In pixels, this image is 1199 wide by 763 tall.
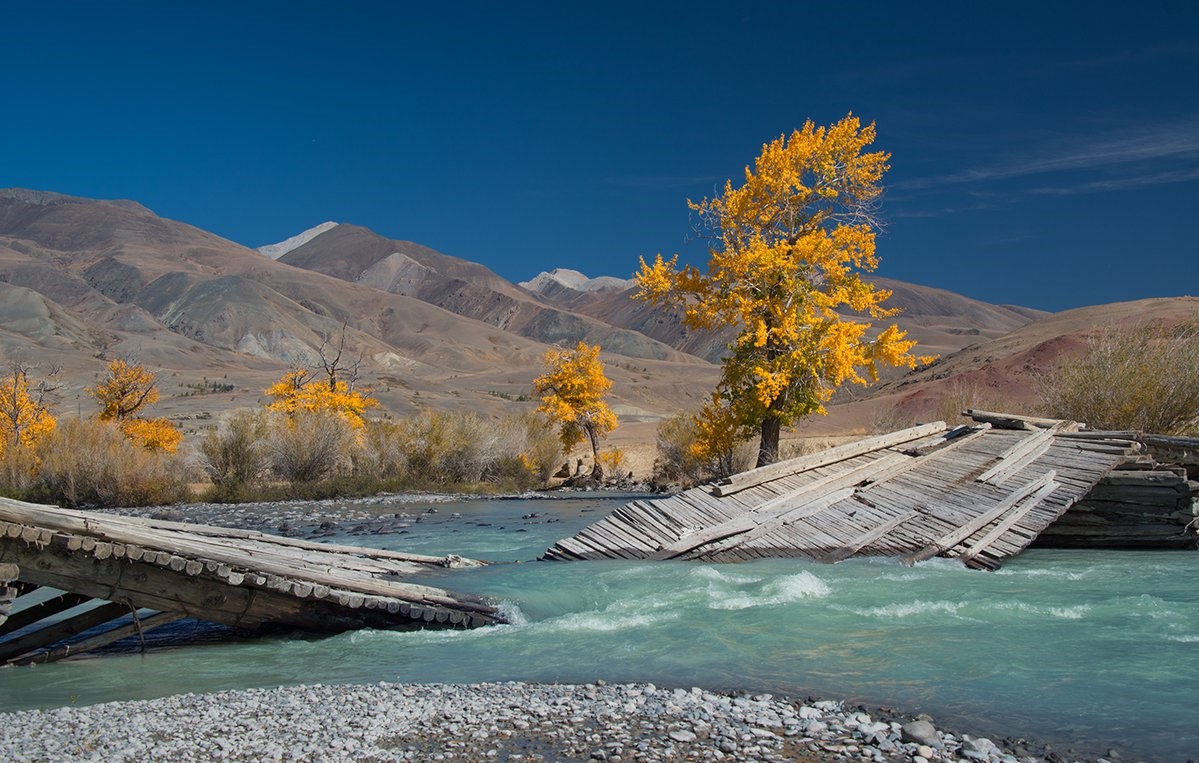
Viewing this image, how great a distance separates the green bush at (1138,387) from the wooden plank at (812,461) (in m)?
5.64

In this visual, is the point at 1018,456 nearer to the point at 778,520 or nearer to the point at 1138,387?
the point at 778,520

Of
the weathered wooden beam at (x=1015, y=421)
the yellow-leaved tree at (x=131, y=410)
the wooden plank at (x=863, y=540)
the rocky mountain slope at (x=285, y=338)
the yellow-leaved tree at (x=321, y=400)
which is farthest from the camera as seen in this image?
the rocky mountain slope at (x=285, y=338)

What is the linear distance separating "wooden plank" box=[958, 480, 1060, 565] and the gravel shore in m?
6.13

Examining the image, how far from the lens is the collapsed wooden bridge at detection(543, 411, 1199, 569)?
12516 mm

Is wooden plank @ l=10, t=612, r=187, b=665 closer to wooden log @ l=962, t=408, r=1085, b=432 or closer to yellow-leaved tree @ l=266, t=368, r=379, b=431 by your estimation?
wooden log @ l=962, t=408, r=1085, b=432

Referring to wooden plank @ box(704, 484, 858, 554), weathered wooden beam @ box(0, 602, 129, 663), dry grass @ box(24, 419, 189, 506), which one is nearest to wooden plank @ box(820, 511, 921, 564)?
wooden plank @ box(704, 484, 858, 554)

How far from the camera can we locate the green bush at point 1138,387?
19875 mm

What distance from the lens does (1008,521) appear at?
12.5m

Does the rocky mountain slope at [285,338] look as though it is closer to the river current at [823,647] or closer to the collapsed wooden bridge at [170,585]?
the river current at [823,647]

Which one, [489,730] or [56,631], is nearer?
[489,730]

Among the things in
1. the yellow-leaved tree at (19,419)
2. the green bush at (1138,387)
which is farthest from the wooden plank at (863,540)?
the yellow-leaved tree at (19,419)

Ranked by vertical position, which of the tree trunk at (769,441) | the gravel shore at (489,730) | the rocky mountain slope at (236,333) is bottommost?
the gravel shore at (489,730)

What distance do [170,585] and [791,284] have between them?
12409 millimetres

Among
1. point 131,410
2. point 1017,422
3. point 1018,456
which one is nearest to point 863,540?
point 1018,456
